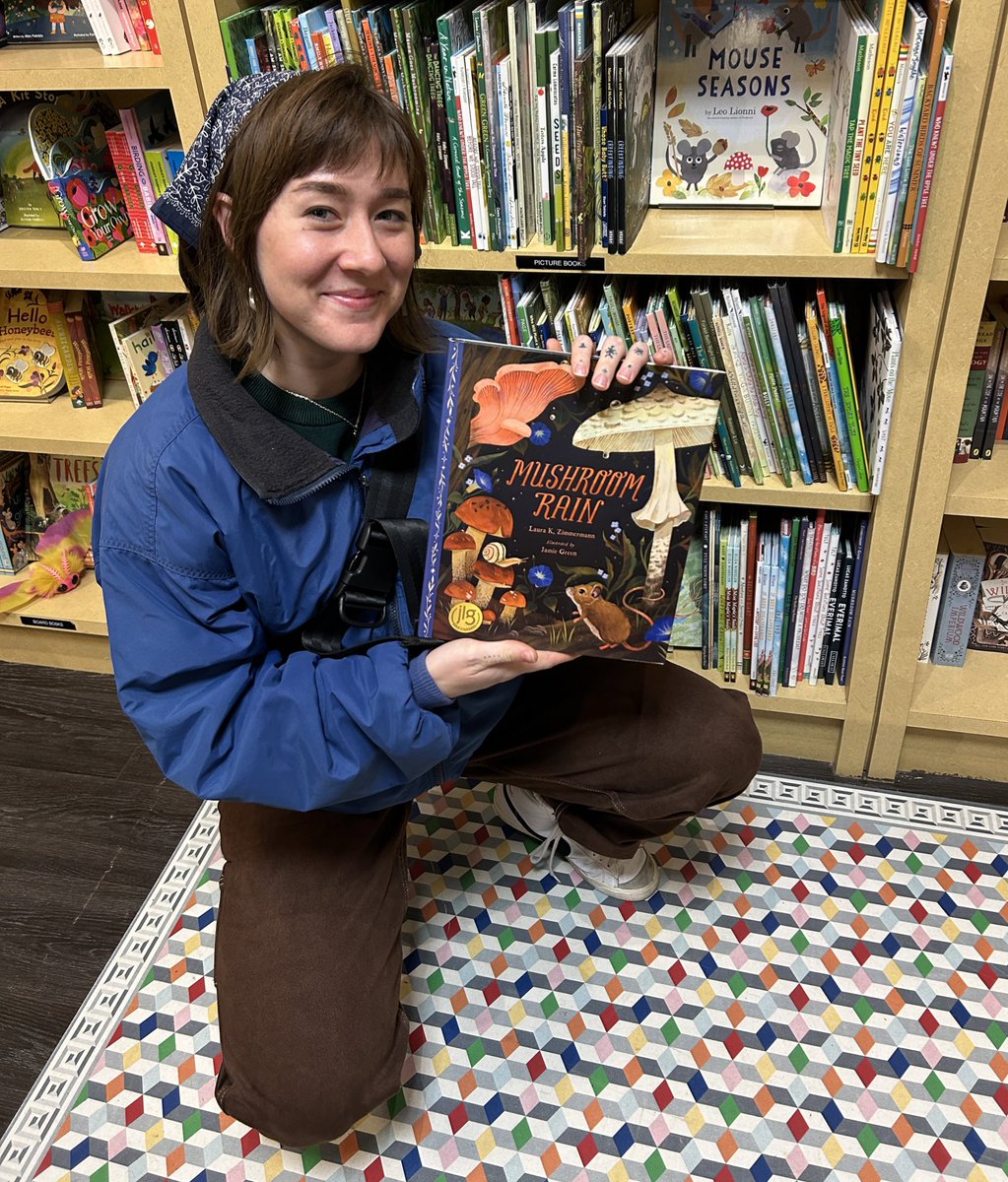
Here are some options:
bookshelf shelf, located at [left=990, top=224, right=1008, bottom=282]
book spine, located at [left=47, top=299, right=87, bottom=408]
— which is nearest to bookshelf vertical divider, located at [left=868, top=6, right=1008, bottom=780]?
bookshelf shelf, located at [left=990, top=224, right=1008, bottom=282]

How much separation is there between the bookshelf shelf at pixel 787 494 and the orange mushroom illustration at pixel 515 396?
1.72 ft

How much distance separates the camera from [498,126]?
60.9 inches

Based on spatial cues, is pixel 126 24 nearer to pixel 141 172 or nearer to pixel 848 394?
pixel 141 172

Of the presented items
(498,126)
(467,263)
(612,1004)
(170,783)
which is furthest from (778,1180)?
(498,126)

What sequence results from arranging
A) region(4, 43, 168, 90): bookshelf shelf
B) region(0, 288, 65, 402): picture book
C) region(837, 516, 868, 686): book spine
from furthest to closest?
region(0, 288, 65, 402): picture book → region(837, 516, 868, 686): book spine → region(4, 43, 168, 90): bookshelf shelf

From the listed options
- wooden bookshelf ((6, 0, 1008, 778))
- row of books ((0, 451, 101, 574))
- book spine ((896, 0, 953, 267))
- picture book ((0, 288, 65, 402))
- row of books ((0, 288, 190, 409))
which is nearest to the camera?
book spine ((896, 0, 953, 267))

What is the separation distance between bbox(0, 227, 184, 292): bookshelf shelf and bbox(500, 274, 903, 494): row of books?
2.01ft

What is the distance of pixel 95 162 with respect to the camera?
1934mm

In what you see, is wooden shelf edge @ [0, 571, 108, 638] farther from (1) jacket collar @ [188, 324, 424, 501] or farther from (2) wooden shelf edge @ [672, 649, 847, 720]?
(2) wooden shelf edge @ [672, 649, 847, 720]

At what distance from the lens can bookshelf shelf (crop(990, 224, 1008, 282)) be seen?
1467 millimetres

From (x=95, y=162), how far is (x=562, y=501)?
1.21 metres

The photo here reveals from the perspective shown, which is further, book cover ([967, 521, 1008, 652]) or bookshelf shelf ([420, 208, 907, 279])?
book cover ([967, 521, 1008, 652])

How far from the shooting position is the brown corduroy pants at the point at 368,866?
138cm

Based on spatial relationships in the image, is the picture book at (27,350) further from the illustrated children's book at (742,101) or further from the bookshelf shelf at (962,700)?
the bookshelf shelf at (962,700)
